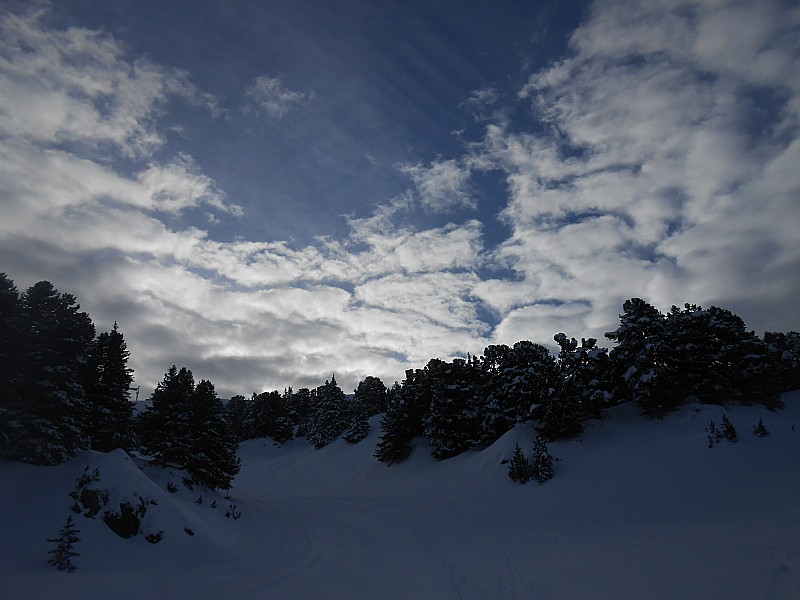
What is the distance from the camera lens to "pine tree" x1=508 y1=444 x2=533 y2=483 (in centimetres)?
2592

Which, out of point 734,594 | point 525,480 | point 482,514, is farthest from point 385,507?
point 734,594

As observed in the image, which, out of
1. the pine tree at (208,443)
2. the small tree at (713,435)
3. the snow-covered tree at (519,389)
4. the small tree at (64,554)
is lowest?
the small tree at (64,554)

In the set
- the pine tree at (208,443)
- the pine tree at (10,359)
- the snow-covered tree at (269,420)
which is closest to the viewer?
the pine tree at (10,359)

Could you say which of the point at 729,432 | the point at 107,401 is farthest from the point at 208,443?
the point at 729,432

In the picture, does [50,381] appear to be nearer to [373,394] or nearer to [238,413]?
[373,394]

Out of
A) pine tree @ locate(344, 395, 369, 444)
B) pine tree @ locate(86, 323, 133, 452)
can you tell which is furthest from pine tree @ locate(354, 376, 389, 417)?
pine tree @ locate(86, 323, 133, 452)

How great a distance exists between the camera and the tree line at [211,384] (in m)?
19.7

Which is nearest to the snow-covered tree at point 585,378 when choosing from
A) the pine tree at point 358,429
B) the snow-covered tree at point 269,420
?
the pine tree at point 358,429

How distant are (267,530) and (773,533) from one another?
2181cm

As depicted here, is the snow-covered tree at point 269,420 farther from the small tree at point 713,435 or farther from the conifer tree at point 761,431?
the conifer tree at point 761,431

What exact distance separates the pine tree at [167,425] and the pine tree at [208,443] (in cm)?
55

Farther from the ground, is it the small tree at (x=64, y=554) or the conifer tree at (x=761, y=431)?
the conifer tree at (x=761, y=431)

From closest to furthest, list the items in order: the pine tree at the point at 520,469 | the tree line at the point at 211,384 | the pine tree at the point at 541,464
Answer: the tree line at the point at 211,384 < the pine tree at the point at 541,464 < the pine tree at the point at 520,469

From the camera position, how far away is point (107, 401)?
28.3 meters
